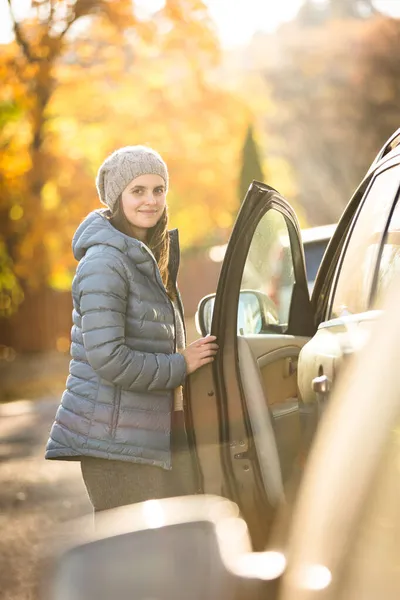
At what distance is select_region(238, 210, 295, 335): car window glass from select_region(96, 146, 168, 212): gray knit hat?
470 mm

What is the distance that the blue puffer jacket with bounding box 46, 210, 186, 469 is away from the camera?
370 cm

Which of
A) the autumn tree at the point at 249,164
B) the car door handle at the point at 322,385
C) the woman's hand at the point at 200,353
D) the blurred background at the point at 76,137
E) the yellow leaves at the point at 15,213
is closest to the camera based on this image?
the car door handle at the point at 322,385

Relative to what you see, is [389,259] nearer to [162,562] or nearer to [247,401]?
[247,401]

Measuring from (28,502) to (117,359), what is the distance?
15.1 ft

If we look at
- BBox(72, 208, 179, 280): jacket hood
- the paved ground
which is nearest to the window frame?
BBox(72, 208, 179, 280): jacket hood

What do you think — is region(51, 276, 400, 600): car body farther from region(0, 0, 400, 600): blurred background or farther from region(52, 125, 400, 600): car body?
region(0, 0, 400, 600): blurred background

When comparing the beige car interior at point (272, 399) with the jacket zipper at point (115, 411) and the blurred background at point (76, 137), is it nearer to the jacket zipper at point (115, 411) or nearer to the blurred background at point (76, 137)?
the jacket zipper at point (115, 411)

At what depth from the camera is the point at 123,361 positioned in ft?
12.1

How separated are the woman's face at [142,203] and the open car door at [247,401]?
40 centimetres

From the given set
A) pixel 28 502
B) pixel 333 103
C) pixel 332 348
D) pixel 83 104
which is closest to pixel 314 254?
pixel 28 502

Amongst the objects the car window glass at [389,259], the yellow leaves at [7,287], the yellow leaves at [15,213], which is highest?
the yellow leaves at [15,213]

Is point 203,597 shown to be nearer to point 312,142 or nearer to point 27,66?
point 27,66

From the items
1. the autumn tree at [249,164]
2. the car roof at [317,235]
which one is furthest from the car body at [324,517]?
the autumn tree at [249,164]

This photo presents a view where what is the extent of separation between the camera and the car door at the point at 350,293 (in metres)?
2.23
